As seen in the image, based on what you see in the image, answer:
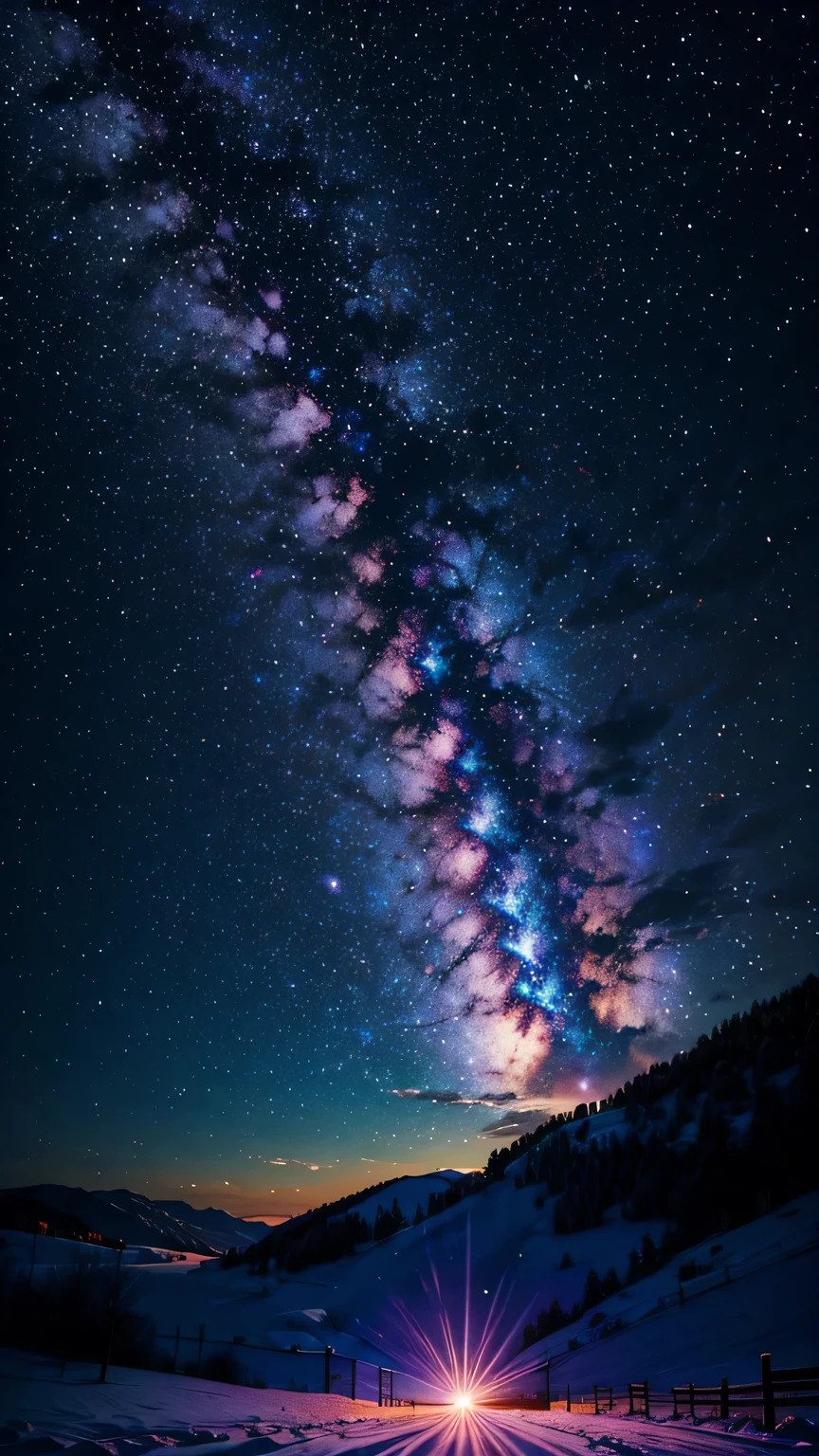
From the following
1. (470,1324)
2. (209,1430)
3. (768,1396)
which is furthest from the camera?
(470,1324)

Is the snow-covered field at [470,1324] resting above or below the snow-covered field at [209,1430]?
below

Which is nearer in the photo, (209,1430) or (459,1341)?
(209,1430)

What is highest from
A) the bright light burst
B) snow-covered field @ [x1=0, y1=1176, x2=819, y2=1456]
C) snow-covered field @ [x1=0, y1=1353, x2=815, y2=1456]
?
snow-covered field @ [x1=0, y1=1353, x2=815, y2=1456]

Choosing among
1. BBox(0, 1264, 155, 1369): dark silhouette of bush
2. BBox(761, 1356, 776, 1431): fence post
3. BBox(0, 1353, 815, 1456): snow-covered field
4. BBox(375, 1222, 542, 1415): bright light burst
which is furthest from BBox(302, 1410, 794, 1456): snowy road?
BBox(375, 1222, 542, 1415): bright light burst

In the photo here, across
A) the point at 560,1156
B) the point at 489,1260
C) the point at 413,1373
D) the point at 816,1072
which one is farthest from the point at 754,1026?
the point at 413,1373

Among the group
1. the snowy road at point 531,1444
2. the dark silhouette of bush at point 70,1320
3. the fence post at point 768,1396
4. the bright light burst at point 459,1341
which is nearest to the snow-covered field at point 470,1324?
the snowy road at point 531,1444

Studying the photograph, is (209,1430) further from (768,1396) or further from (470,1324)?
(470,1324)

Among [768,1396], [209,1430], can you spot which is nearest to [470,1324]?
[768,1396]

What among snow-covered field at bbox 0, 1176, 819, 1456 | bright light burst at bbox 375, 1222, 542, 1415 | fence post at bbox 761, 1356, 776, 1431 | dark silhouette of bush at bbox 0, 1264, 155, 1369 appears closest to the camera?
fence post at bbox 761, 1356, 776, 1431

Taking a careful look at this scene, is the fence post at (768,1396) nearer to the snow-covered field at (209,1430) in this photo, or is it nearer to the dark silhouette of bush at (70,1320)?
the snow-covered field at (209,1430)

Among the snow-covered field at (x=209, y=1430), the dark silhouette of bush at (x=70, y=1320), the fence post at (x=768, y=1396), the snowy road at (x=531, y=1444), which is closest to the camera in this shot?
the snow-covered field at (x=209, y=1430)

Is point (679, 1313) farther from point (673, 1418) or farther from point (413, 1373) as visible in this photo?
point (413, 1373)

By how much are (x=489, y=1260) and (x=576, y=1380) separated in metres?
117

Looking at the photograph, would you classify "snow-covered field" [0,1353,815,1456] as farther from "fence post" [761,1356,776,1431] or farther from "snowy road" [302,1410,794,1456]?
"fence post" [761,1356,776,1431]
